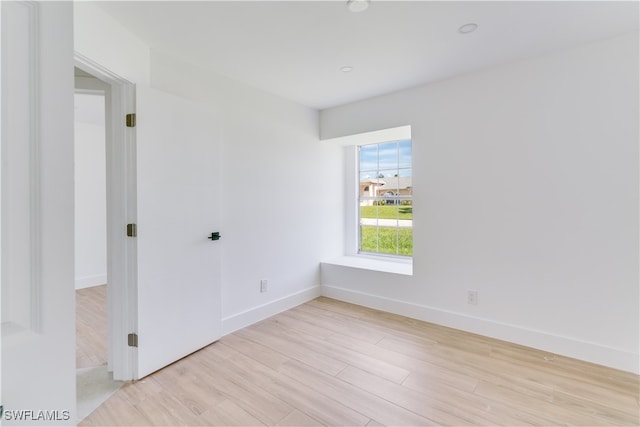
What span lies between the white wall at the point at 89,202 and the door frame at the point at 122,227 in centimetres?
287

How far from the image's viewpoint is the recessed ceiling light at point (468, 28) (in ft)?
6.49

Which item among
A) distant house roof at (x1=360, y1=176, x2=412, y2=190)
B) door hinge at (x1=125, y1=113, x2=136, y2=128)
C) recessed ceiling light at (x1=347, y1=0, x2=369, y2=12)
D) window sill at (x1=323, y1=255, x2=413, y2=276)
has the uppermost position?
recessed ceiling light at (x1=347, y1=0, x2=369, y2=12)

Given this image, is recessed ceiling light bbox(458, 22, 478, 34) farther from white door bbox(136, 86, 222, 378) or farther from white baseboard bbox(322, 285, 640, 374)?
white baseboard bbox(322, 285, 640, 374)

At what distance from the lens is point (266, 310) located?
3160mm

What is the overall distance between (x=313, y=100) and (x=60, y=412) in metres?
3.39

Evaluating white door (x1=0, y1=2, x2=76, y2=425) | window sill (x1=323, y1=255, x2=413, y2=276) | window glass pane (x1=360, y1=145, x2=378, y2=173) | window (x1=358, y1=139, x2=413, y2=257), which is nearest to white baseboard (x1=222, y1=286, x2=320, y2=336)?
window sill (x1=323, y1=255, x2=413, y2=276)

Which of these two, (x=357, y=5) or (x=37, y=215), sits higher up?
(x=357, y=5)

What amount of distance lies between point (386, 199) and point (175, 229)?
2657 mm

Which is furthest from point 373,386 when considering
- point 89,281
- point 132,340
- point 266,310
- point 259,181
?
point 89,281

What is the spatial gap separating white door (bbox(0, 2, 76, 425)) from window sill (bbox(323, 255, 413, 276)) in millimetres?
3049

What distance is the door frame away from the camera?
205 centimetres

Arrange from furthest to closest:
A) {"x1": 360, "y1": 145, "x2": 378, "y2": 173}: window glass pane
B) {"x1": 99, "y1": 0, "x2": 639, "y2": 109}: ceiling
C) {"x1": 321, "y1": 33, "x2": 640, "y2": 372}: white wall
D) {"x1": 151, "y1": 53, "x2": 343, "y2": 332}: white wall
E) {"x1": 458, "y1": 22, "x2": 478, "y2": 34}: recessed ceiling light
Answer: {"x1": 360, "y1": 145, "x2": 378, "y2": 173}: window glass pane
{"x1": 151, "y1": 53, "x2": 343, "y2": 332}: white wall
{"x1": 321, "y1": 33, "x2": 640, "y2": 372}: white wall
{"x1": 458, "y1": 22, "x2": 478, "y2": 34}: recessed ceiling light
{"x1": 99, "y1": 0, "x2": 639, "y2": 109}: ceiling

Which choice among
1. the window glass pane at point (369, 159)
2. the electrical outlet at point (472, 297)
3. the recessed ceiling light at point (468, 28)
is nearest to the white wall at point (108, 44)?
the recessed ceiling light at point (468, 28)

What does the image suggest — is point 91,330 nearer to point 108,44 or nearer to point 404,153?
point 108,44
